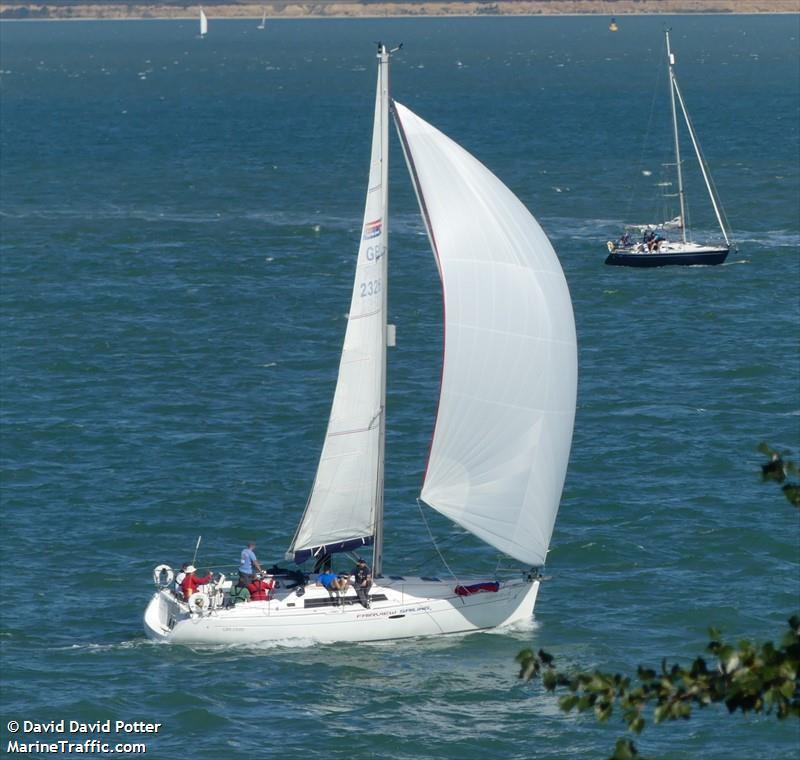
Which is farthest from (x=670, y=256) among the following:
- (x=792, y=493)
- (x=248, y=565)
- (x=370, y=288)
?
(x=792, y=493)

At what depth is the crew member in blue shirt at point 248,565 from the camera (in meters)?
35.0

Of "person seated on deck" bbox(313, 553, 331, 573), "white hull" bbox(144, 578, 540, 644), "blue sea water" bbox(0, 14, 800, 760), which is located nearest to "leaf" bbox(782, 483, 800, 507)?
"blue sea water" bbox(0, 14, 800, 760)

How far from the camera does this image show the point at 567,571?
4109 cm

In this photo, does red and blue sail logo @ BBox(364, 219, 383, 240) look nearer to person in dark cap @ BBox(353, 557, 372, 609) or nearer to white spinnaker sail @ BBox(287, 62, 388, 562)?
white spinnaker sail @ BBox(287, 62, 388, 562)

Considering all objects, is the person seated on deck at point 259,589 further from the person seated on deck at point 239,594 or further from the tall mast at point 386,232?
the tall mast at point 386,232

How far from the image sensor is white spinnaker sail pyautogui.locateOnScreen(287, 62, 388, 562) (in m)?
34.6

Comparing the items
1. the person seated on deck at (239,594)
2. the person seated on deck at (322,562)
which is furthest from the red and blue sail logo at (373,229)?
the person seated on deck at (239,594)

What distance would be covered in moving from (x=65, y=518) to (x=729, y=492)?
18.2 meters

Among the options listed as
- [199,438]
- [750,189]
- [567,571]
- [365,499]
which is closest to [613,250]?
[750,189]

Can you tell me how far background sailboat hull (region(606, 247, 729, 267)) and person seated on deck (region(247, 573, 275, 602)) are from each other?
46329 mm

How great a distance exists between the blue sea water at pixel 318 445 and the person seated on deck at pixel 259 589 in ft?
3.66

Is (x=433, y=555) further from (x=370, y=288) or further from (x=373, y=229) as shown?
(x=373, y=229)

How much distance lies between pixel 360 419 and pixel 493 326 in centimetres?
417

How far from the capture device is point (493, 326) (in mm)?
33438
